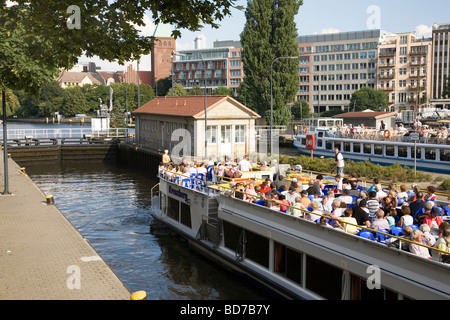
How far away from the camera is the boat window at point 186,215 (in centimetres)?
2269

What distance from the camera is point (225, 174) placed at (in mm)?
22531

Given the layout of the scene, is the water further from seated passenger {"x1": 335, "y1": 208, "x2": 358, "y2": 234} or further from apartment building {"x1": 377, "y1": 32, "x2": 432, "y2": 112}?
apartment building {"x1": 377, "y1": 32, "x2": 432, "y2": 112}

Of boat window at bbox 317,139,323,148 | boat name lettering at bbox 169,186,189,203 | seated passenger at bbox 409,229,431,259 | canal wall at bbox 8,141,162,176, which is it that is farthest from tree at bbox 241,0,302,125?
seated passenger at bbox 409,229,431,259

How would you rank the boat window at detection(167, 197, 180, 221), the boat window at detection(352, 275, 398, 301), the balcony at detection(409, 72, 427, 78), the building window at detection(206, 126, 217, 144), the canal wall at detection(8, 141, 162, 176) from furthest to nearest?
1. the balcony at detection(409, 72, 427, 78)
2. the canal wall at detection(8, 141, 162, 176)
3. the building window at detection(206, 126, 217, 144)
4. the boat window at detection(167, 197, 180, 221)
5. the boat window at detection(352, 275, 398, 301)

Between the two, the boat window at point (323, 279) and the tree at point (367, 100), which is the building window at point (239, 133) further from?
the tree at point (367, 100)

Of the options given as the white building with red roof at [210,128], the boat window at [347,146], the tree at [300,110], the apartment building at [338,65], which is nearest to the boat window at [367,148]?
the boat window at [347,146]

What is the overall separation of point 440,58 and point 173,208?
383 ft

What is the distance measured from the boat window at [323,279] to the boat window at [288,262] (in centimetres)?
50

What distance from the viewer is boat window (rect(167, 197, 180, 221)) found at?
24.2 metres

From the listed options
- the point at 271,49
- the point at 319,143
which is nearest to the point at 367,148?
the point at 319,143

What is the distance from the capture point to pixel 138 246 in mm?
24031

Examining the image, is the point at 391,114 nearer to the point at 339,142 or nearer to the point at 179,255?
the point at 339,142

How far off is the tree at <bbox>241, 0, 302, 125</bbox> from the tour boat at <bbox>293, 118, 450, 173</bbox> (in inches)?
533
